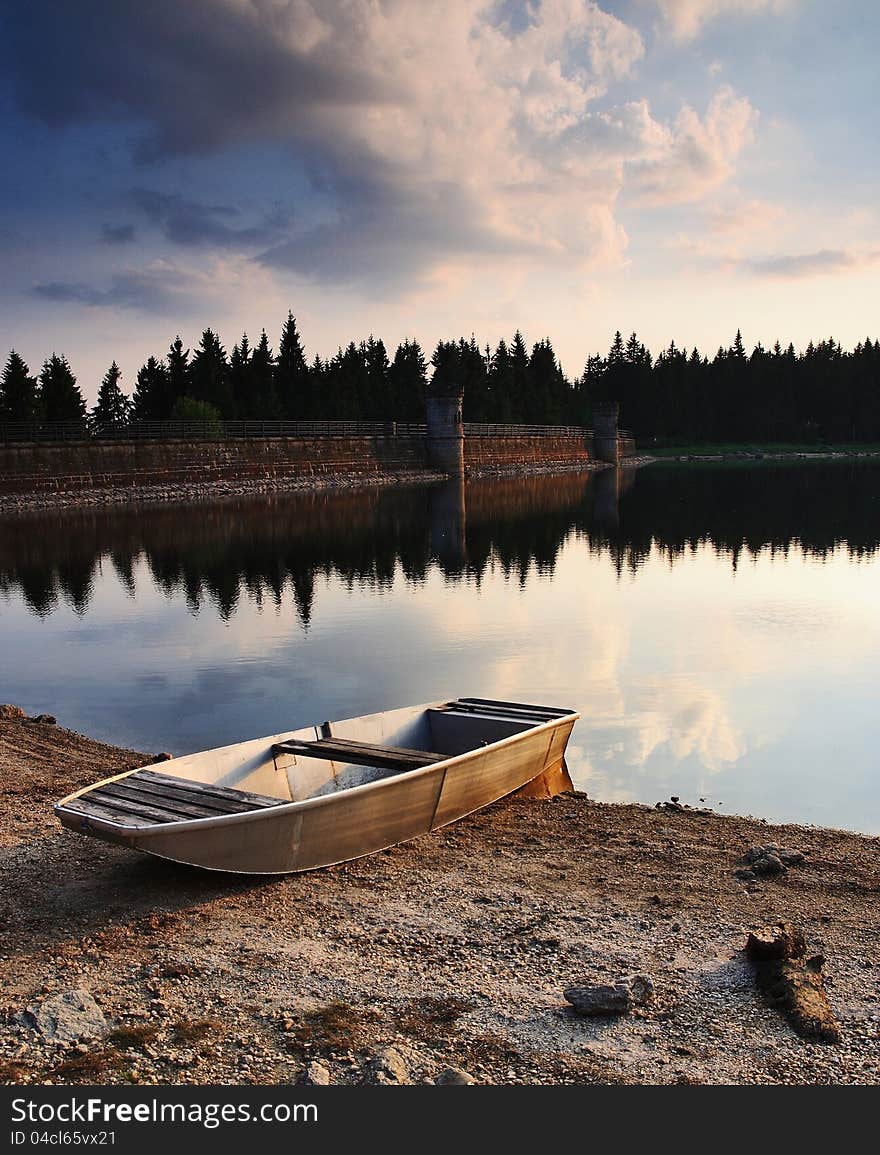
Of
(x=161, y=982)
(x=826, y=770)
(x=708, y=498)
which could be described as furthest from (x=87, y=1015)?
(x=708, y=498)

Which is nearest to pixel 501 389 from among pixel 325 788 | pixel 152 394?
pixel 152 394

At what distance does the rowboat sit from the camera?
6.96m

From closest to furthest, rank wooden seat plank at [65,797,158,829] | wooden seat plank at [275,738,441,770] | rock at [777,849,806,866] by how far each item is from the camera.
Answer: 1. wooden seat plank at [65,797,158,829]
2. rock at [777,849,806,866]
3. wooden seat plank at [275,738,441,770]

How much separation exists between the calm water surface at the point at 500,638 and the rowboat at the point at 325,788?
1.43 meters

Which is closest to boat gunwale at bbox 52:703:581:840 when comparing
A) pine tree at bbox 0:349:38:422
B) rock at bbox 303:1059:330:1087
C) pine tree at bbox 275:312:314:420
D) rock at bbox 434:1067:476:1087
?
rock at bbox 303:1059:330:1087

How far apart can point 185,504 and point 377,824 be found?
155ft

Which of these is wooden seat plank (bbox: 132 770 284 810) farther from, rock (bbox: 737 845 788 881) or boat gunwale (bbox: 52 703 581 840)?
rock (bbox: 737 845 788 881)

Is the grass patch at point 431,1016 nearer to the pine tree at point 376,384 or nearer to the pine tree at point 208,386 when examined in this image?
the pine tree at point 208,386

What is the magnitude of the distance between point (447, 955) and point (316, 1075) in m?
1.58

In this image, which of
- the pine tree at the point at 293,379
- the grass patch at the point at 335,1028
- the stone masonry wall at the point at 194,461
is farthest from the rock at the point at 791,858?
the pine tree at the point at 293,379

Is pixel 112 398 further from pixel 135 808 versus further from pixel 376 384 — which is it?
pixel 135 808

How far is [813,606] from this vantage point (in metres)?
22.0

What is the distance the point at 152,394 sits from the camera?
9262cm

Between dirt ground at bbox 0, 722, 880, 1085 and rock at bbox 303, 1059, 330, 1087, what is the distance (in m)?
0.01
